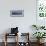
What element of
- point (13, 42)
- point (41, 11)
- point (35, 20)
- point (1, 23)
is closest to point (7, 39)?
point (13, 42)

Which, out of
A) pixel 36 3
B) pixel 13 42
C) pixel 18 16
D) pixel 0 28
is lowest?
pixel 13 42

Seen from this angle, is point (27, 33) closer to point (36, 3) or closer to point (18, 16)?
point (18, 16)

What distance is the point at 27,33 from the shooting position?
6672mm

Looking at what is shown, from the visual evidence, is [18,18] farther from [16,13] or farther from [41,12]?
[41,12]

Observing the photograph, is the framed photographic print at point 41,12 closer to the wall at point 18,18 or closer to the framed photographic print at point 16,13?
the wall at point 18,18

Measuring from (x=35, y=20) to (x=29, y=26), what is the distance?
1.18 ft

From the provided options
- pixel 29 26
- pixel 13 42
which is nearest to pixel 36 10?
pixel 29 26

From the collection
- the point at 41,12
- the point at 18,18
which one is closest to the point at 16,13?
the point at 18,18

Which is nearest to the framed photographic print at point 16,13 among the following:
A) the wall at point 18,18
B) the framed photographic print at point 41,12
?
the wall at point 18,18

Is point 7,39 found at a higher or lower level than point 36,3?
lower

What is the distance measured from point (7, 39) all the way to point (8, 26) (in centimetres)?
57

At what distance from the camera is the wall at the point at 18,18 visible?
6688 mm

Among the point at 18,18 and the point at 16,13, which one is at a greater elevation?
the point at 16,13

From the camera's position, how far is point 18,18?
6.74 metres
